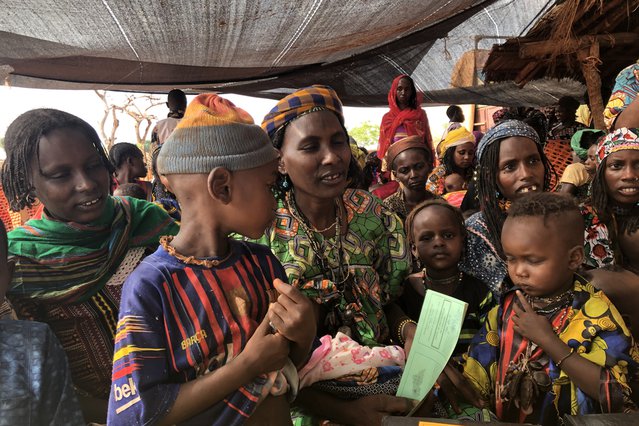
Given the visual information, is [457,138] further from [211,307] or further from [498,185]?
[211,307]

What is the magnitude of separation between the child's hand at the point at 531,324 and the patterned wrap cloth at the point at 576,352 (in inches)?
3.7

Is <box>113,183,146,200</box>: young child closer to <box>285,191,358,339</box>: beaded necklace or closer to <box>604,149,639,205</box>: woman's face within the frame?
<box>285,191,358,339</box>: beaded necklace

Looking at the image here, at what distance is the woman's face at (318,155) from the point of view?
1966mm

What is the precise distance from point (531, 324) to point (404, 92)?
3952 millimetres

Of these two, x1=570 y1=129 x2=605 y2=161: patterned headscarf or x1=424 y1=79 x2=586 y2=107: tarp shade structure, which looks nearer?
x1=570 y1=129 x2=605 y2=161: patterned headscarf

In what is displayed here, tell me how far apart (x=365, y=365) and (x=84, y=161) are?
1.21 meters

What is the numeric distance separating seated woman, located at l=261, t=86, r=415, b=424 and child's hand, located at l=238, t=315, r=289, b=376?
0.67 meters

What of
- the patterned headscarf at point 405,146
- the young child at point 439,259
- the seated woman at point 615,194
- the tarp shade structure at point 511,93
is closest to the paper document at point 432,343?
A: the young child at point 439,259

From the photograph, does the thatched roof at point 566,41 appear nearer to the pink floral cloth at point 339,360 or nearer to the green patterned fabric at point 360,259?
the green patterned fabric at point 360,259

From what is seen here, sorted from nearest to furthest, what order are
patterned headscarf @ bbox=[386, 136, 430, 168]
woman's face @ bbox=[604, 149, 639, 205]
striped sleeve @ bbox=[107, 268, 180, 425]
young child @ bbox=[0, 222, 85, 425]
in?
striped sleeve @ bbox=[107, 268, 180, 425]
young child @ bbox=[0, 222, 85, 425]
woman's face @ bbox=[604, 149, 639, 205]
patterned headscarf @ bbox=[386, 136, 430, 168]

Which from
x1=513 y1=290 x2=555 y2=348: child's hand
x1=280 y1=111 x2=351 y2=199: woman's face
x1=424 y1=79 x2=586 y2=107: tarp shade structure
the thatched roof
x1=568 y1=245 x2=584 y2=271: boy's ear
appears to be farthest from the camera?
x1=424 y1=79 x2=586 y2=107: tarp shade structure

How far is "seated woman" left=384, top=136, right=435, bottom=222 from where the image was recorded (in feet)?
12.8

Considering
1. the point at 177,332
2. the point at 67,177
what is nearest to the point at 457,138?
the point at 67,177

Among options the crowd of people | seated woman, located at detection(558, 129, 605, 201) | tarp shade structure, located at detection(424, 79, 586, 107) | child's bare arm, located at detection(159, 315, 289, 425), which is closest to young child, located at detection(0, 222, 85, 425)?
the crowd of people
